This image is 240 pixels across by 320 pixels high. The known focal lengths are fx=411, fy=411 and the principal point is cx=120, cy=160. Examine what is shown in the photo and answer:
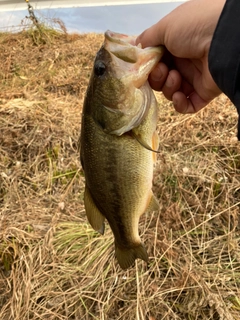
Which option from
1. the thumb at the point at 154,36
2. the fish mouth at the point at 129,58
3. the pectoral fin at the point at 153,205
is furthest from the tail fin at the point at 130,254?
the thumb at the point at 154,36

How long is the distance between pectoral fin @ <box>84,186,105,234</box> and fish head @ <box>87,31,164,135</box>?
27 cm

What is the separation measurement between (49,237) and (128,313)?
869 millimetres

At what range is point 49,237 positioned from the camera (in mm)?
3115

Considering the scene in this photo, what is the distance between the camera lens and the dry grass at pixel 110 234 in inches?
104

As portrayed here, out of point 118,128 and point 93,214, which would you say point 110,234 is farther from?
point 118,128

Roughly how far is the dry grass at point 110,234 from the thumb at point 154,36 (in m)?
1.62

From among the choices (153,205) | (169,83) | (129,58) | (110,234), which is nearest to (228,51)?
(129,58)

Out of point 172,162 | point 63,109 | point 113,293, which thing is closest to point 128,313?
point 113,293

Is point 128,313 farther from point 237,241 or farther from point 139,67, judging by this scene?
point 139,67

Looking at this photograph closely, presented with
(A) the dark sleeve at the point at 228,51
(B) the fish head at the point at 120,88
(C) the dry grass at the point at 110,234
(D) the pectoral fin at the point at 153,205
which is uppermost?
(A) the dark sleeve at the point at 228,51

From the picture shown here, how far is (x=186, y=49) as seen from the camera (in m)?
1.51

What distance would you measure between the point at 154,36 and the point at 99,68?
32cm

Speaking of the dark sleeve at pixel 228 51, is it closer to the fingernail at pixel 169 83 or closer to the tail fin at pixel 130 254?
the fingernail at pixel 169 83

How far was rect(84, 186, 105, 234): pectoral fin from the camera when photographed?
1.50 meters
